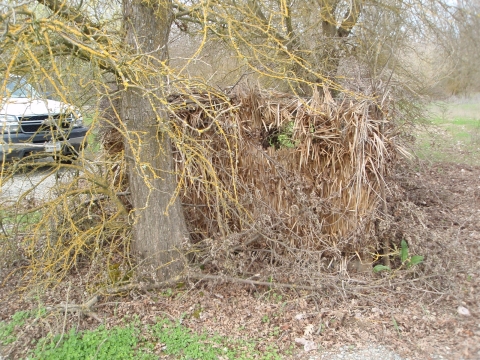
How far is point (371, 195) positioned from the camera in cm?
473

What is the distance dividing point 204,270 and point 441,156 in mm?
7786

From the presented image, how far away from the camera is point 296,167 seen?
4.81 meters

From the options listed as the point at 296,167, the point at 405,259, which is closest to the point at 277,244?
the point at 296,167

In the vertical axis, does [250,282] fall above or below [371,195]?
below

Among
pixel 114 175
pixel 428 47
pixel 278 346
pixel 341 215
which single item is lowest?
pixel 278 346

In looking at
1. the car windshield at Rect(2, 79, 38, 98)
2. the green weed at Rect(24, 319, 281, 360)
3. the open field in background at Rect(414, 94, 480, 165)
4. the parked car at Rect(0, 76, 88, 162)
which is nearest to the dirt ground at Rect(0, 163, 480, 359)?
the green weed at Rect(24, 319, 281, 360)

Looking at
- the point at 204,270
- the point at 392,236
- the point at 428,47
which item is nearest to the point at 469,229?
the point at 392,236

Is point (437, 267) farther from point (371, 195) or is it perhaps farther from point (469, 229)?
point (469, 229)

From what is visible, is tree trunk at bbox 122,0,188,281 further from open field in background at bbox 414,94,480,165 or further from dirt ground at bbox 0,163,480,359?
open field in background at bbox 414,94,480,165

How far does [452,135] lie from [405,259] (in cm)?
967

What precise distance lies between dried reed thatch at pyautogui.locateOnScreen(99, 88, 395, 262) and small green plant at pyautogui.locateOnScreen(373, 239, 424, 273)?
29 centimetres

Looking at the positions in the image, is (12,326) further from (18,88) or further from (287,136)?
(287,136)

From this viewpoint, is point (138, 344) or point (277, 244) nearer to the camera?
point (138, 344)

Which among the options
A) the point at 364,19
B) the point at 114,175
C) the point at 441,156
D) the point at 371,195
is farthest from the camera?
the point at 441,156
